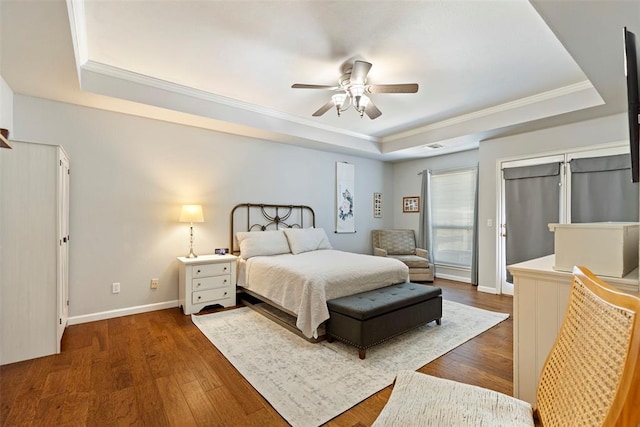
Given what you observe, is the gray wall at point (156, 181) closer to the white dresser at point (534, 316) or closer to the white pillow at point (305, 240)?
the white pillow at point (305, 240)

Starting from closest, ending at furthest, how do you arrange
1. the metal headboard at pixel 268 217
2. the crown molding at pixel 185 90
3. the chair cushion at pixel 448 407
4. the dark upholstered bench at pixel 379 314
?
1. the chair cushion at pixel 448 407
2. the dark upholstered bench at pixel 379 314
3. the crown molding at pixel 185 90
4. the metal headboard at pixel 268 217

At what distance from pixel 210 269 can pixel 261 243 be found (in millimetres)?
761

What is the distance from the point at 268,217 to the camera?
4.74 metres

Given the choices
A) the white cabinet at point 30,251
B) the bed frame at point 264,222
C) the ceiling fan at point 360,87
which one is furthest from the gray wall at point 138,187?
the ceiling fan at point 360,87

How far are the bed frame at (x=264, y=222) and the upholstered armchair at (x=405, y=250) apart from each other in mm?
1586

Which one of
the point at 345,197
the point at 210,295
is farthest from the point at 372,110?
the point at 210,295

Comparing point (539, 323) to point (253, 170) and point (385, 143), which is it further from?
point (385, 143)

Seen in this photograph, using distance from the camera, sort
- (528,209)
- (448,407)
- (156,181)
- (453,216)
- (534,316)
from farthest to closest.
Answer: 1. (453,216)
2. (528,209)
3. (156,181)
4. (534,316)
5. (448,407)

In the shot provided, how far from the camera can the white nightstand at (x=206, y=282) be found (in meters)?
3.56

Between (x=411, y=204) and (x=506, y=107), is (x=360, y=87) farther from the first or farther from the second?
(x=411, y=204)

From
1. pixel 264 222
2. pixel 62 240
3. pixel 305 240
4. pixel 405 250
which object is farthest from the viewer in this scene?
pixel 405 250

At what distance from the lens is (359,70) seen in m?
2.65

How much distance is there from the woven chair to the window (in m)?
4.65

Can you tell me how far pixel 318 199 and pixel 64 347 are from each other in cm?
384
